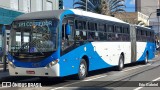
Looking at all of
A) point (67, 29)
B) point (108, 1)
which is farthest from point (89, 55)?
point (108, 1)

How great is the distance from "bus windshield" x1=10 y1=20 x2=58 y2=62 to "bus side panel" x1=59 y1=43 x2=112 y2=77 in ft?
2.61

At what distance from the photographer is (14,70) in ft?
48.3

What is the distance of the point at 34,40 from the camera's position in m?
14.5

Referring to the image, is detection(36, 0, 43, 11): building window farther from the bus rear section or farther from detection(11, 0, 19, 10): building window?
the bus rear section

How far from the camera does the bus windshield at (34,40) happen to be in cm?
1429

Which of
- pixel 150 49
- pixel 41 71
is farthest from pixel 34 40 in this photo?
pixel 150 49

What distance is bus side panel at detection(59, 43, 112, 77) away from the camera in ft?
48.3

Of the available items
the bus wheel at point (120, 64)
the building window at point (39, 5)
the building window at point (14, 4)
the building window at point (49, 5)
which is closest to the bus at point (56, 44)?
the bus wheel at point (120, 64)

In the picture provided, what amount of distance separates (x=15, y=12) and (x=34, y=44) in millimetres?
17246

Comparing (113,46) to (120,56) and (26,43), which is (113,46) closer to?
(120,56)

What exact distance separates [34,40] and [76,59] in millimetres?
2244

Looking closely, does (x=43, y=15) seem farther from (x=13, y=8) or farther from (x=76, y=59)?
(x=13, y=8)

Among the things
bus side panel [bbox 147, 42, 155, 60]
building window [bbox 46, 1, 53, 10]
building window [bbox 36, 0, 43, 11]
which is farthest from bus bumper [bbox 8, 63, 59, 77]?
building window [bbox 46, 1, 53, 10]

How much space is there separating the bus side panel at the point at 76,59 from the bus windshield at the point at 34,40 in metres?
0.80
